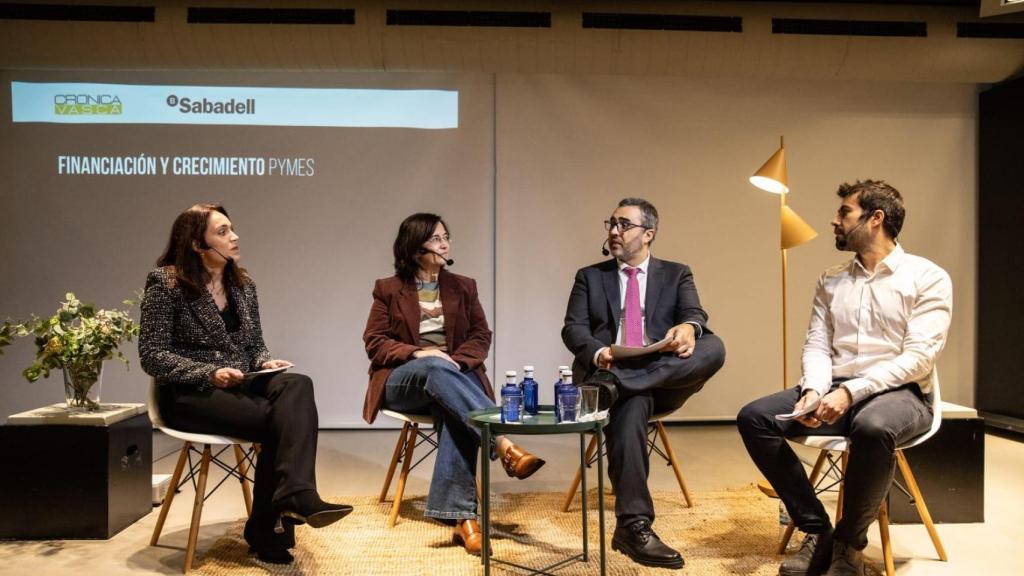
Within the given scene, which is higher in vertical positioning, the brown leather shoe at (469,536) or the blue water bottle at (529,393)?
the blue water bottle at (529,393)

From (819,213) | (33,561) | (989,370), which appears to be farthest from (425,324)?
(989,370)

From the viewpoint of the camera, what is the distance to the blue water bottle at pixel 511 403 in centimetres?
254

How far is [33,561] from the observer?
2.80 meters

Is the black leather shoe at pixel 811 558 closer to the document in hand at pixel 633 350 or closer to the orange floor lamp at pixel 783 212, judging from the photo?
the document in hand at pixel 633 350

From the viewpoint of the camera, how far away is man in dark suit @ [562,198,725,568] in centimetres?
277

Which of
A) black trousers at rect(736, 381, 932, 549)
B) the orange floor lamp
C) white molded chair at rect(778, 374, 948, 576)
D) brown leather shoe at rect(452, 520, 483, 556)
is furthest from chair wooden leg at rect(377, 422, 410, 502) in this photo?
the orange floor lamp

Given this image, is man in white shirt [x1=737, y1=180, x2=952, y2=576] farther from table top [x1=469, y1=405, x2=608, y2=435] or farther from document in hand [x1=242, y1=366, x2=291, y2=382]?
document in hand [x1=242, y1=366, x2=291, y2=382]

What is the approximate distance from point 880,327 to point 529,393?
1.22 meters

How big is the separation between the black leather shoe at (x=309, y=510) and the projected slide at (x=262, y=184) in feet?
9.22

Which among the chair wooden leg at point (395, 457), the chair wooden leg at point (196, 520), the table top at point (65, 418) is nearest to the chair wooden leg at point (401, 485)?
the chair wooden leg at point (395, 457)

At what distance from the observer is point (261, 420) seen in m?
2.78

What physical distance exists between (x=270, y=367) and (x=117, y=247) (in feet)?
9.54

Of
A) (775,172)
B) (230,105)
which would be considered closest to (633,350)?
(775,172)

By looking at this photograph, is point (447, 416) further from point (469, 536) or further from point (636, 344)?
point (636, 344)
